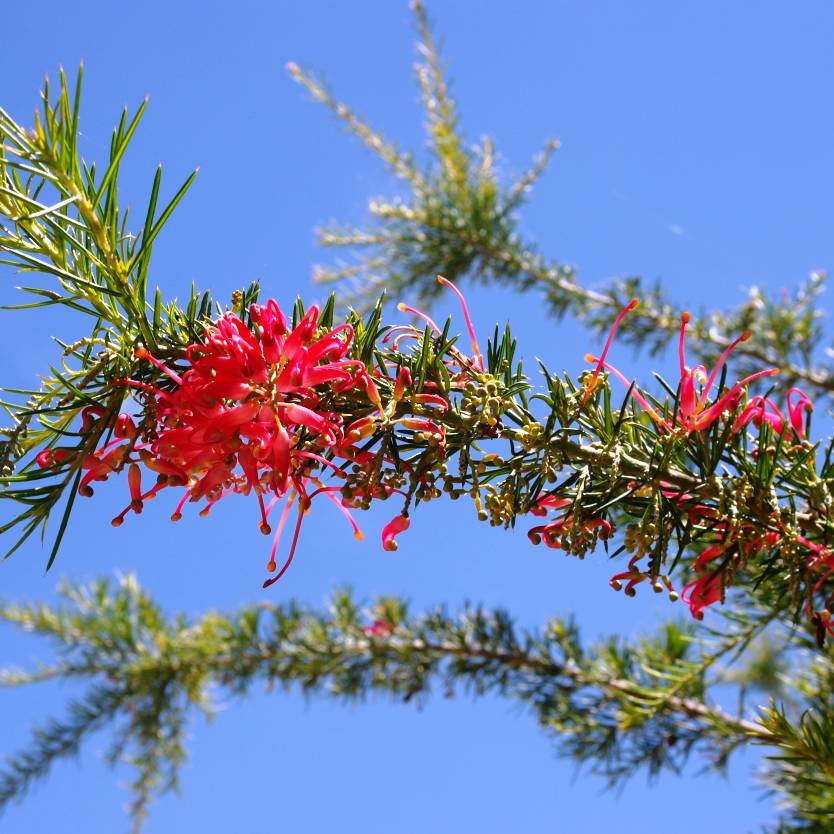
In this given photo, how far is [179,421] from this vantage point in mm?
677

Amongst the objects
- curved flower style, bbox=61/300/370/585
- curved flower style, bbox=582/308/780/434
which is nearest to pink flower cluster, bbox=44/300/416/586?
curved flower style, bbox=61/300/370/585

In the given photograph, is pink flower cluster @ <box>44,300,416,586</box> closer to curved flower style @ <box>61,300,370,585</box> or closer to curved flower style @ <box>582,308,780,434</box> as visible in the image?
curved flower style @ <box>61,300,370,585</box>

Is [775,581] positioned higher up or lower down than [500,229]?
lower down

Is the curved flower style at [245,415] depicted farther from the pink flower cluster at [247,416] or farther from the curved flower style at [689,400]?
the curved flower style at [689,400]

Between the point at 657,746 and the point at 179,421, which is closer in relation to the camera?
the point at 179,421

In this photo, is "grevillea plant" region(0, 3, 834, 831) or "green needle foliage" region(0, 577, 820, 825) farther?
"green needle foliage" region(0, 577, 820, 825)

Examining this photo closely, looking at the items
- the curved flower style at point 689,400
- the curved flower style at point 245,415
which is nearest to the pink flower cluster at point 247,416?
the curved flower style at point 245,415

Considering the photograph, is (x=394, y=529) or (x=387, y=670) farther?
(x=387, y=670)

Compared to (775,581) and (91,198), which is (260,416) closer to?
(91,198)

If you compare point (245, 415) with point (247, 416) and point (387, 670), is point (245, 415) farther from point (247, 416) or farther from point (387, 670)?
point (387, 670)

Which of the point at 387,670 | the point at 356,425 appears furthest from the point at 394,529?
the point at 387,670

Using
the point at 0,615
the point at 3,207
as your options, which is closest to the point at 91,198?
the point at 3,207

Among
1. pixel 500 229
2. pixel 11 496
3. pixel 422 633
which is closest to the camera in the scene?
pixel 11 496

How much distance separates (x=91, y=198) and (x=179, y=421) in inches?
6.7
